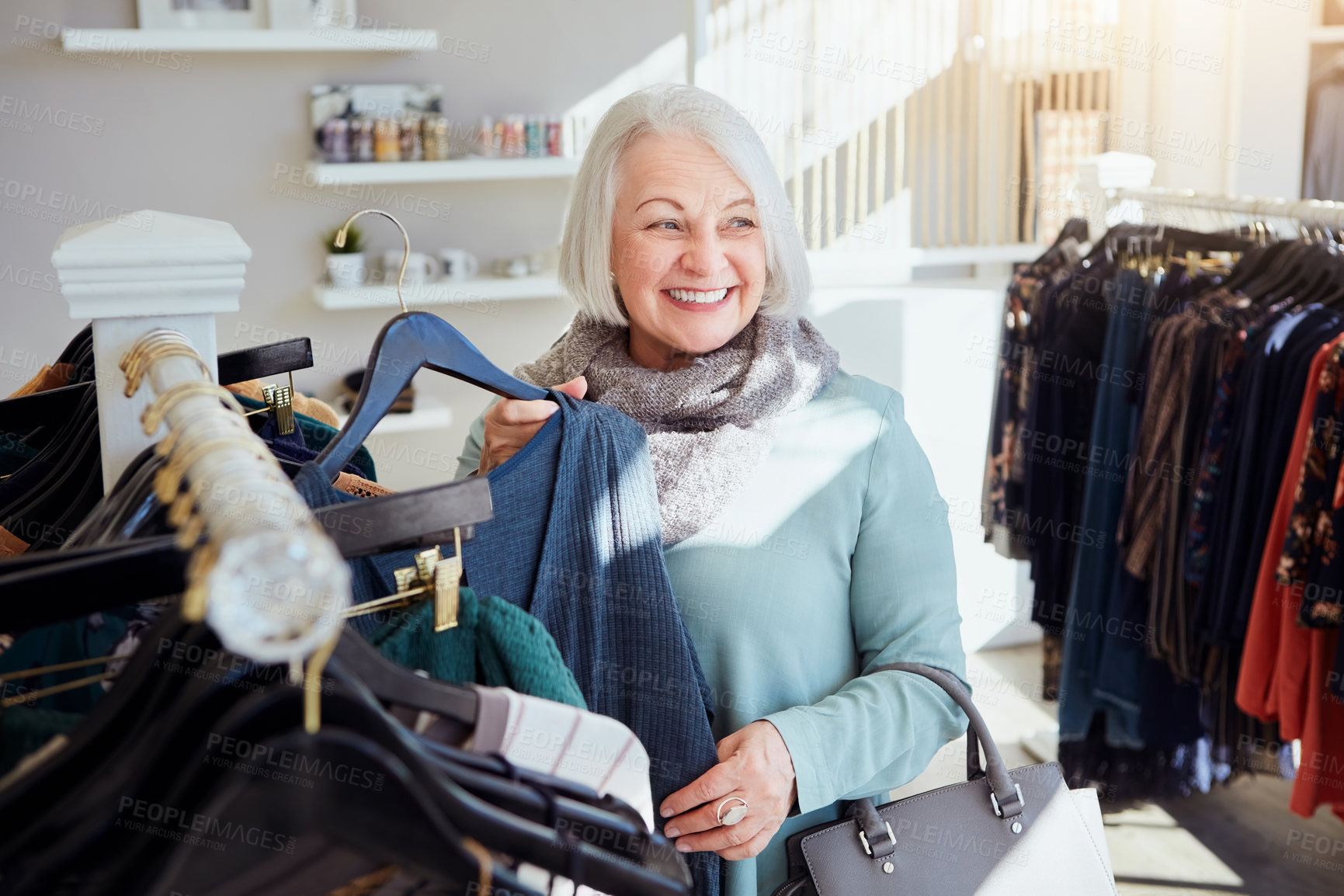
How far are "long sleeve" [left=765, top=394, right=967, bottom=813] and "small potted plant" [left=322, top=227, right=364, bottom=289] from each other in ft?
6.64

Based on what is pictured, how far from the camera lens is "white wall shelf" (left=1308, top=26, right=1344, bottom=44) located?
2865 millimetres

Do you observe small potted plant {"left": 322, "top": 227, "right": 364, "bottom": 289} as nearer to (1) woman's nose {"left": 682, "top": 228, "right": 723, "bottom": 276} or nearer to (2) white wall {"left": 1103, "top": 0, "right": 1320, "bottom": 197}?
(1) woman's nose {"left": 682, "top": 228, "right": 723, "bottom": 276}

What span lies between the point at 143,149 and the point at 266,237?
0.37 metres

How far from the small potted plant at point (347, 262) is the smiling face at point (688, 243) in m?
1.78

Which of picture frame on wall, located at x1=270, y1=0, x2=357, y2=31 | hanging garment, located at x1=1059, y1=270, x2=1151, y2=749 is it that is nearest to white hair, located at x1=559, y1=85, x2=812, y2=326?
hanging garment, located at x1=1059, y1=270, x2=1151, y2=749

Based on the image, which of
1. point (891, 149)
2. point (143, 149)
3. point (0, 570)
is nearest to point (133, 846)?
point (0, 570)

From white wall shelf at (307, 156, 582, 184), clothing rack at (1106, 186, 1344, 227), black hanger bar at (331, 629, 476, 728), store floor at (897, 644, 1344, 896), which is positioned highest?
white wall shelf at (307, 156, 582, 184)

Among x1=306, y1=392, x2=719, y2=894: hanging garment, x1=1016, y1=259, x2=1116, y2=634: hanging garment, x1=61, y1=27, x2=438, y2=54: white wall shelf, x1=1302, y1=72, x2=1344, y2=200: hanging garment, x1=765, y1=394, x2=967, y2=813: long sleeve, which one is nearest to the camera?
x1=306, y1=392, x2=719, y2=894: hanging garment

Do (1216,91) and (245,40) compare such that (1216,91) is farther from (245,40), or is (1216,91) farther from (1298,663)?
(245,40)

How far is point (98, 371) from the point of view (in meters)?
0.75

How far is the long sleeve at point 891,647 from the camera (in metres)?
1.08

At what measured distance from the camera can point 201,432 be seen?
0.54 meters

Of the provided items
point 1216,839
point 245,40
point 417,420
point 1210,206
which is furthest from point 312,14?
point 1216,839

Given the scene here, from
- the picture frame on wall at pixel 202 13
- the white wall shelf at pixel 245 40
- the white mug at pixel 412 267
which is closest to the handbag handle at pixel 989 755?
the white mug at pixel 412 267
